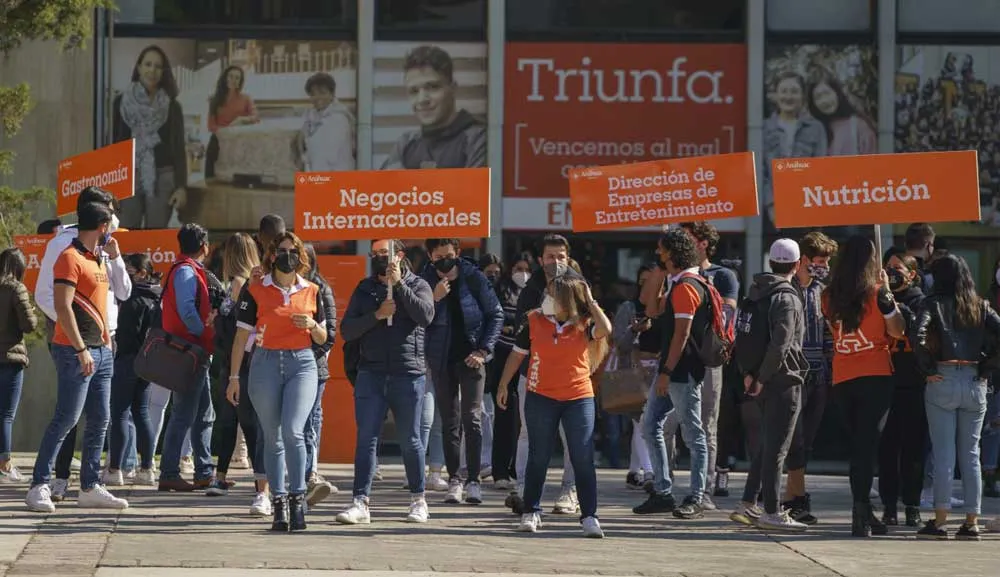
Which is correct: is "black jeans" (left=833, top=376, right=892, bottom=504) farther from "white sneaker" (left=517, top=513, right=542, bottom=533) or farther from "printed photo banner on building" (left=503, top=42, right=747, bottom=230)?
"printed photo banner on building" (left=503, top=42, right=747, bottom=230)

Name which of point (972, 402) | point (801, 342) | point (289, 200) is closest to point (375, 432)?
point (801, 342)

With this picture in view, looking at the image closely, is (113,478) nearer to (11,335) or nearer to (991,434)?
(11,335)

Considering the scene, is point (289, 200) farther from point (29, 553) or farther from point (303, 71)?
point (29, 553)

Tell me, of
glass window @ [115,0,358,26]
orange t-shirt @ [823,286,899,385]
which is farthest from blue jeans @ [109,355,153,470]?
glass window @ [115,0,358,26]

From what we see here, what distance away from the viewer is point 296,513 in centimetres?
1032

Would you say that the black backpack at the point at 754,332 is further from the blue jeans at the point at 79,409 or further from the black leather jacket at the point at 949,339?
the blue jeans at the point at 79,409

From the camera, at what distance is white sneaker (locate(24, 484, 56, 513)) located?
1091 cm

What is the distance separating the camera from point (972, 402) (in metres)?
10.9

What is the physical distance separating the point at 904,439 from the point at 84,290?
18.2 ft

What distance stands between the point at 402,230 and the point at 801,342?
2.91m

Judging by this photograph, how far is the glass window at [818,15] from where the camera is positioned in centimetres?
1905

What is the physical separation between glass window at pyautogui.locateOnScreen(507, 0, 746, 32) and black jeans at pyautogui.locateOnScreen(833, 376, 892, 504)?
8786 mm

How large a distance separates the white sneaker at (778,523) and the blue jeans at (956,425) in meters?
0.89

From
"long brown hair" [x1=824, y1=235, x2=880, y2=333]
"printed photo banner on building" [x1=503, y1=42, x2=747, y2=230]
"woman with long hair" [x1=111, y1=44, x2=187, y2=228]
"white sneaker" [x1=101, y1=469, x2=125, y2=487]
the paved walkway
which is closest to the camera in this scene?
the paved walkway
